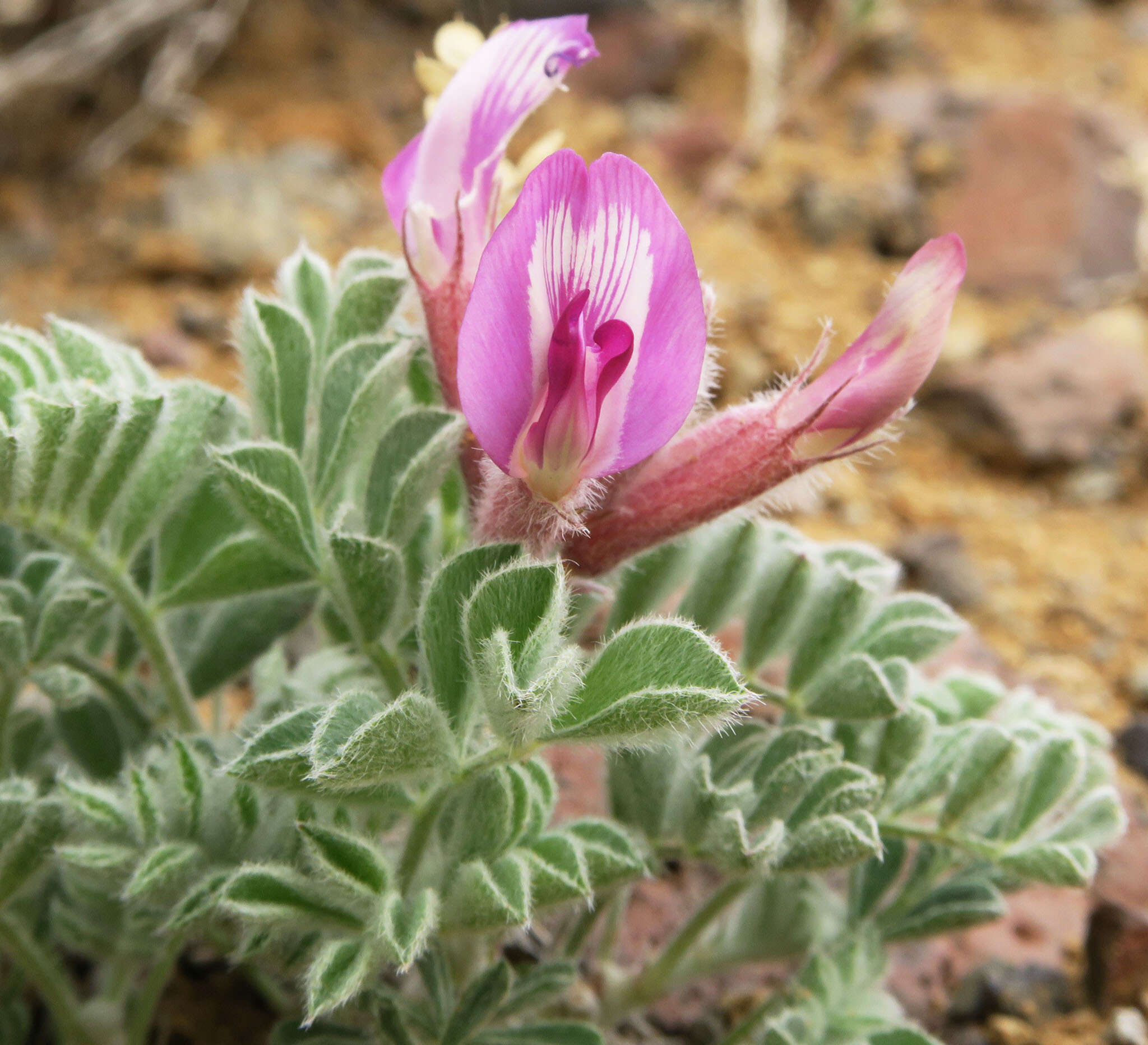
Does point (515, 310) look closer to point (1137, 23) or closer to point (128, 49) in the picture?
point (128, 49)

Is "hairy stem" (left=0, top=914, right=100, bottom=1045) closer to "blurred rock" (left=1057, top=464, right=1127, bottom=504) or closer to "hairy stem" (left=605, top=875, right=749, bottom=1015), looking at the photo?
"hairy stem" (left=605, top=875, right=749, bottom=1015)

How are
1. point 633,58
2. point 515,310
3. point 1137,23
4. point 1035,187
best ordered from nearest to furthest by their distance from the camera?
point 515,310 → point 1035,187 → point 633,58 → point 1137,23

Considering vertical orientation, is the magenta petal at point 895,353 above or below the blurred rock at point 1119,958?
above

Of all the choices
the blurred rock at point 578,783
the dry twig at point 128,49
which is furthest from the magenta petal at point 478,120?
the dry twig at point 128,49

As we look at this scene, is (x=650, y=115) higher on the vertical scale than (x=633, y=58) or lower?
lower

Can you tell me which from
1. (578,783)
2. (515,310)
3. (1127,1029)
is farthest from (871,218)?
(515,310)

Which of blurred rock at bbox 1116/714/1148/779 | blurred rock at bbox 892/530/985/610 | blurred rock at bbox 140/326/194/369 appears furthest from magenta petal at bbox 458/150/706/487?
blurred rock at bbox 140/326/194/369

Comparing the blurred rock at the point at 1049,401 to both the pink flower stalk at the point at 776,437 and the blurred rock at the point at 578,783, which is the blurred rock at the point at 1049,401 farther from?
the pink flower stalk at the point at 776,437
